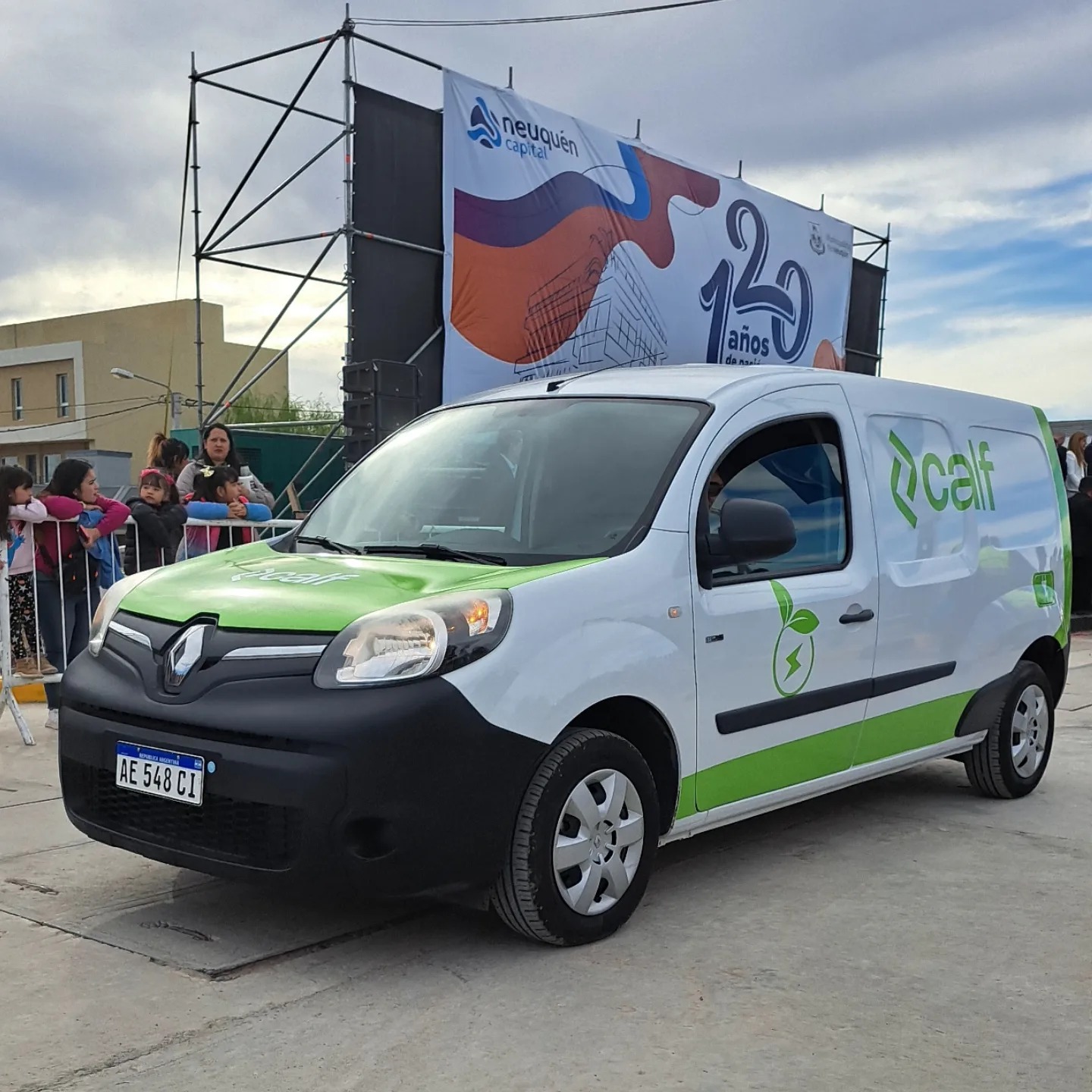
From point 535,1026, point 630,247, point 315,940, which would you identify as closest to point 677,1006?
point 535,1026

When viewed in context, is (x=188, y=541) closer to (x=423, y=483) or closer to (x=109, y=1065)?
(x=423, y=483)

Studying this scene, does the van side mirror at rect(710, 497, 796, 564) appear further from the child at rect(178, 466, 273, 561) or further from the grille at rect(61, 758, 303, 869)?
Answer: the child at rect(178, 466, 273, 561)

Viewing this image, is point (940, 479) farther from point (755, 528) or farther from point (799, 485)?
point (755, 528)

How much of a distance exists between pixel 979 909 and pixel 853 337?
832 inches

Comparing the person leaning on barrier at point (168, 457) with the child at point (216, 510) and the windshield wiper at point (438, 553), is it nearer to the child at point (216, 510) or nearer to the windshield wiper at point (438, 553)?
the child at point (216, 510)

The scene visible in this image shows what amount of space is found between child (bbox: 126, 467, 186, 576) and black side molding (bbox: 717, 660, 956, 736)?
471 cm

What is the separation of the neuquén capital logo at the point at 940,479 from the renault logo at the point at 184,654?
8.92ft

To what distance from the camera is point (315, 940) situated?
12.3 ft

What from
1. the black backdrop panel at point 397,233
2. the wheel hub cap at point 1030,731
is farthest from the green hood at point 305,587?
the black backdrop panel at point 397,233

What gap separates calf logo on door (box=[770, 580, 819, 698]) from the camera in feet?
14.2

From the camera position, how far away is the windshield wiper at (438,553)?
157 inches

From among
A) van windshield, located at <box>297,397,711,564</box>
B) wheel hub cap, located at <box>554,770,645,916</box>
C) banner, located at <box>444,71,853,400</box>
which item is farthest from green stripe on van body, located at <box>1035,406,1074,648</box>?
banner, located at <box>444,71,853,400</box>

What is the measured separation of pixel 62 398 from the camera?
176 ft

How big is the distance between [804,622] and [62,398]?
177ft
